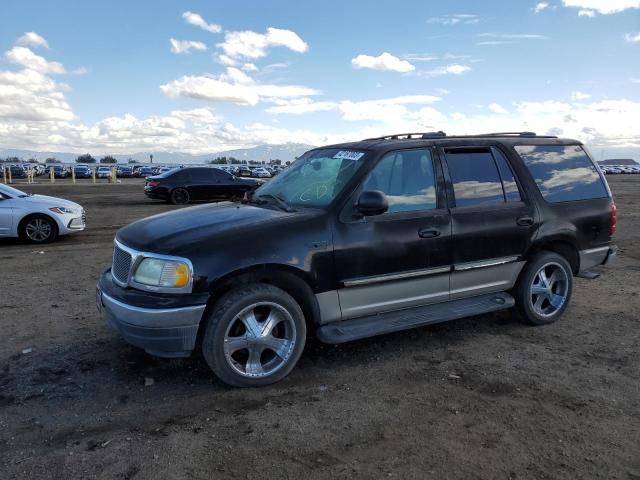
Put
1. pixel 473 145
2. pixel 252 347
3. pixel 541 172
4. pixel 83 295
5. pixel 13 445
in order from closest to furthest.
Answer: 1. pixel 13 445
2. pixel 252 347
3. pixel 473 145
4. pixel 541 172
5. pixel 83 295

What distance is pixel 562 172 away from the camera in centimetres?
560

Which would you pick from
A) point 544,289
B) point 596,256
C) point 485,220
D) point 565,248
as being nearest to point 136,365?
point 485,220

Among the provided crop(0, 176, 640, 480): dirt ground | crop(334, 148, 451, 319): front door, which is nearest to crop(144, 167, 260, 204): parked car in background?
crop(0, 176, 640, 480): dirt ground

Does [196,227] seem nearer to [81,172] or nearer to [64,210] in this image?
[64,210]

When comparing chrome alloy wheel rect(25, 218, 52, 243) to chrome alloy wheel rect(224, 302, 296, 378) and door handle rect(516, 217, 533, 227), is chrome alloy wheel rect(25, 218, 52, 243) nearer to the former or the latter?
chrome alloy wheel rect(224, 302, 296, 378)

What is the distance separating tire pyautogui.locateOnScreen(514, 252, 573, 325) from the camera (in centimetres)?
523

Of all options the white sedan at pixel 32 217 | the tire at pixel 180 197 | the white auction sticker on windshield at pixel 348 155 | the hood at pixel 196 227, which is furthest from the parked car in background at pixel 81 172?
the white auction sticker on windshield at pixel 348 155

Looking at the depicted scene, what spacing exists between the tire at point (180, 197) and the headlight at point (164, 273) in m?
16.7

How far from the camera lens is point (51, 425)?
11.1 feet

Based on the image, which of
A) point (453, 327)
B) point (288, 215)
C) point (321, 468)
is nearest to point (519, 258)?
point (453, 327)

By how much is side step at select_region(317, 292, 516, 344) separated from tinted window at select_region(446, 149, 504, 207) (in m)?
0.92

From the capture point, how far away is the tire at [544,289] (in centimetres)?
523

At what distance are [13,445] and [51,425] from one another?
0.89 ft

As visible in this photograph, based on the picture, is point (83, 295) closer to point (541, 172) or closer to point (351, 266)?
point (351, 266)
